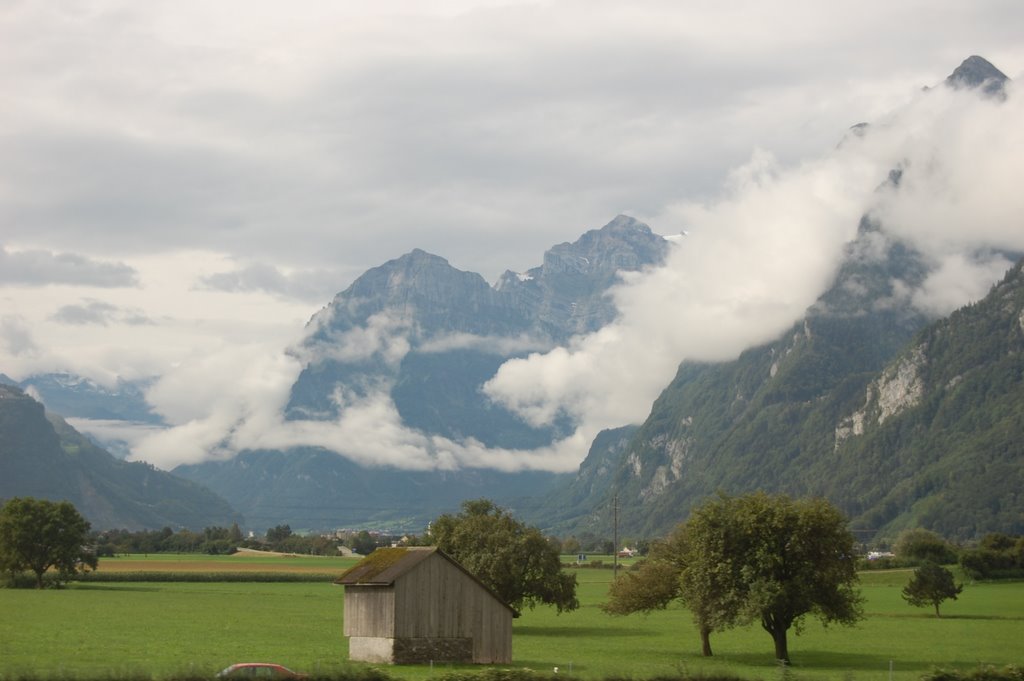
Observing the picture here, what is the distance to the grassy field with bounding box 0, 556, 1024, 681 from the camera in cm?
5572

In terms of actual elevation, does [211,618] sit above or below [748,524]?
below

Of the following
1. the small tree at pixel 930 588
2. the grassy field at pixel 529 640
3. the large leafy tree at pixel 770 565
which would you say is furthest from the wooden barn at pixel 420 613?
the small tree at pixel 930 588

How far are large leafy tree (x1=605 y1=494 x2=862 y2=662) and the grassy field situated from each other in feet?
8.65

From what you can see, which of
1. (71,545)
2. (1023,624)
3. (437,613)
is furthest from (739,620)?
(71,545)

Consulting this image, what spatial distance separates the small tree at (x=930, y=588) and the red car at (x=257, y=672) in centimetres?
7910

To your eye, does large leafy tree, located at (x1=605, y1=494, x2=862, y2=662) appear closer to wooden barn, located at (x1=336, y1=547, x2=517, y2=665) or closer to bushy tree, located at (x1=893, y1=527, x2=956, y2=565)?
wooden barn, located at (x1=336, y1=547, x2=517, y2=665)

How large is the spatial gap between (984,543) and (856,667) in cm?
11063

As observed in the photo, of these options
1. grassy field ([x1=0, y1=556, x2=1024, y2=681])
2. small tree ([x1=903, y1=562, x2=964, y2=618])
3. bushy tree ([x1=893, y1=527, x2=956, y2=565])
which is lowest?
grassy field ([x1=0, y1=556, x2=1024, y2=681])

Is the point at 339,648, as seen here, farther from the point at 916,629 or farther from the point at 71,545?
the point at 71,545

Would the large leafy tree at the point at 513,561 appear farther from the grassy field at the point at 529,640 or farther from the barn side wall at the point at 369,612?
the barn side wall at the point at 369,612

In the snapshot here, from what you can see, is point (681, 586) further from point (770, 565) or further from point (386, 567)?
point (386, 567)

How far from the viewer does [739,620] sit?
213ft

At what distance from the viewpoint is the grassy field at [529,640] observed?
183 ft

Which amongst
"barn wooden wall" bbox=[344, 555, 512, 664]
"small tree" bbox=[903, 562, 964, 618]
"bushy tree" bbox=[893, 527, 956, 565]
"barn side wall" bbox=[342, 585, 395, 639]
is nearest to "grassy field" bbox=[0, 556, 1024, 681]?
"small tree" bbox=[903, 562, 964, 618]
